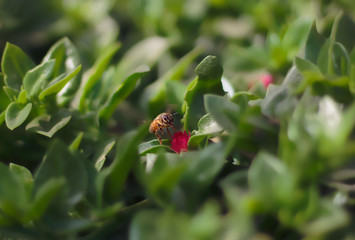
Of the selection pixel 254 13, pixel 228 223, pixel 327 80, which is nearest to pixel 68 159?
pixel 228 223

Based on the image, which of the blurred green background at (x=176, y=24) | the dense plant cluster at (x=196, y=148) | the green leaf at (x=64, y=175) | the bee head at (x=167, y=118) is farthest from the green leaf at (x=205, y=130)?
the blurred green background at (x=176, y=24)

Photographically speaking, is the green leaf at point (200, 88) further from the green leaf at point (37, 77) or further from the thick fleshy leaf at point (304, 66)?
the green leaf at point (37, 77)

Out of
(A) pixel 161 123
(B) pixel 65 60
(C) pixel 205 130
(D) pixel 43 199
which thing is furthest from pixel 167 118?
(D) pixel 43 199

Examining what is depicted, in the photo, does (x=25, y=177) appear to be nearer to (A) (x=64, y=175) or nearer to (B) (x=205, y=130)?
(A) (x=64, y=175)

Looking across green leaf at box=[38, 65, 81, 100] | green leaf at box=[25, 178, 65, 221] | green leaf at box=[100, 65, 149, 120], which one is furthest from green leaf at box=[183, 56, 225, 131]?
green leaf at box=[25, 178, 65, 221]

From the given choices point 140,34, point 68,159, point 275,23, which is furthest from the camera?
point 140,34

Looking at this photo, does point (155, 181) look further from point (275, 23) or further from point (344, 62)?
point (275, 23)

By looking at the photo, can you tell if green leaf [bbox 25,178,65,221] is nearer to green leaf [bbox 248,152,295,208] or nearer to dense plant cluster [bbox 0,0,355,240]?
dense plant cluster [bbox 0,0,355,240]
